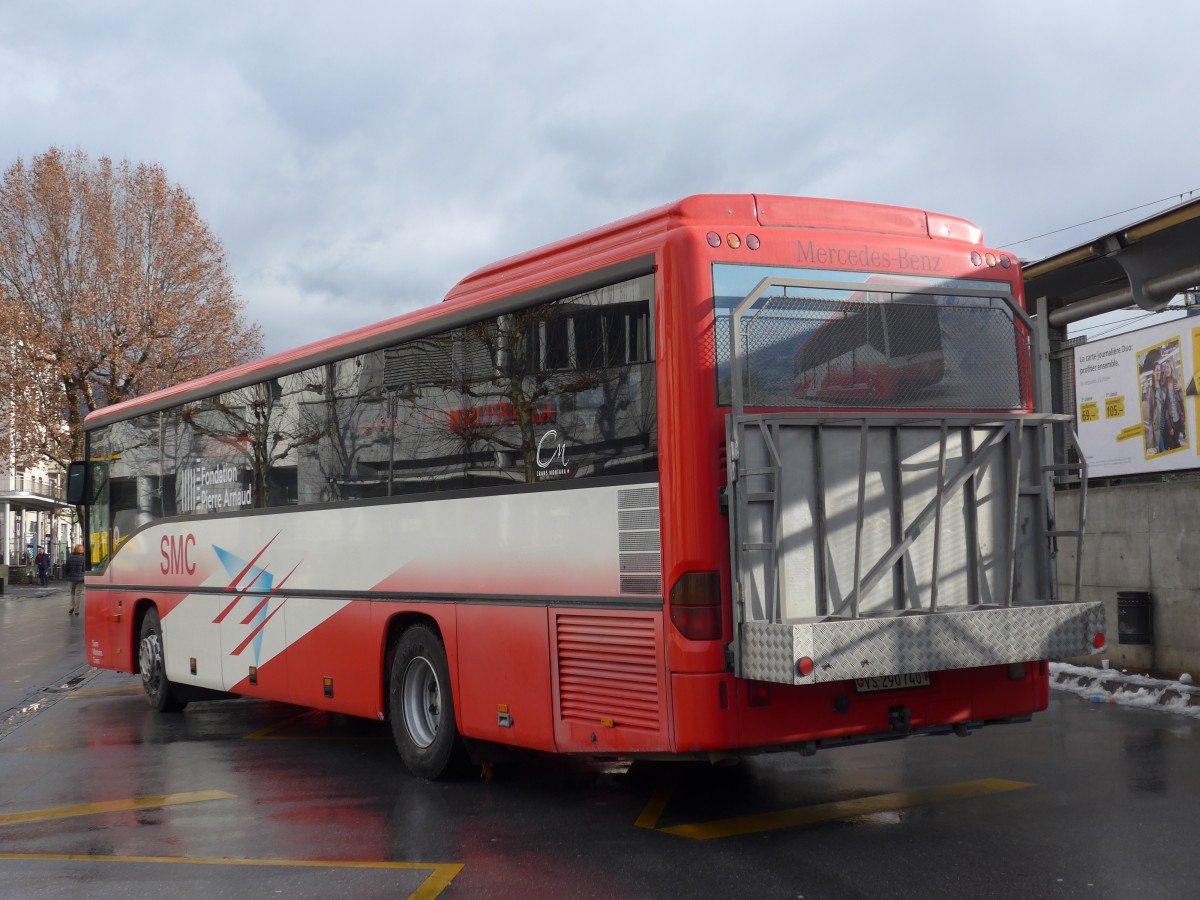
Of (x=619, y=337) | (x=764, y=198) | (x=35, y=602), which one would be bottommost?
(x=35, y=602)

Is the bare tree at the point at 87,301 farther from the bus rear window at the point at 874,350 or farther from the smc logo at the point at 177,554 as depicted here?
the bus rear window at the point at 874,350

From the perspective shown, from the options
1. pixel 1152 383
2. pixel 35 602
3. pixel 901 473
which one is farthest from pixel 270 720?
pixel 35 602

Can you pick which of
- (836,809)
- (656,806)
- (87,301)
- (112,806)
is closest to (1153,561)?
(836,809)

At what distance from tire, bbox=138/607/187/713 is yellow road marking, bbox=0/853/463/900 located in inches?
247

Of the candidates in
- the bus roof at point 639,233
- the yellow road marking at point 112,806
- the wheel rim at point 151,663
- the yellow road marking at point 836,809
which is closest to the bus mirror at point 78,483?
the wheel rim at point 151,663

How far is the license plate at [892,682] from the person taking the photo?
705cm

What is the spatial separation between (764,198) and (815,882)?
12.0 ft

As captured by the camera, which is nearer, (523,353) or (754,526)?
(754,526)

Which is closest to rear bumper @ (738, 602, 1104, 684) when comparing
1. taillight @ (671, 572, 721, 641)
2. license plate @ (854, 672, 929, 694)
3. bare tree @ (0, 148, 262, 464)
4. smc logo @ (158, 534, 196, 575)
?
taillight @ (671, 572, 721, 641)

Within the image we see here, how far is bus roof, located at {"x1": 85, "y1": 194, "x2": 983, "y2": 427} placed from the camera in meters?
7.18

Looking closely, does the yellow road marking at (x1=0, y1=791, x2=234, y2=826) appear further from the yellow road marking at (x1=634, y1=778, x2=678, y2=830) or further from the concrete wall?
the concrete wall

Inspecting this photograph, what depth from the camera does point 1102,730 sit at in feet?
33.5

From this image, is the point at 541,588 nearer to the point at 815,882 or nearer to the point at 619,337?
the point at 619,337

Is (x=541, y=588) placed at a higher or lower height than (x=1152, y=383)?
lower
